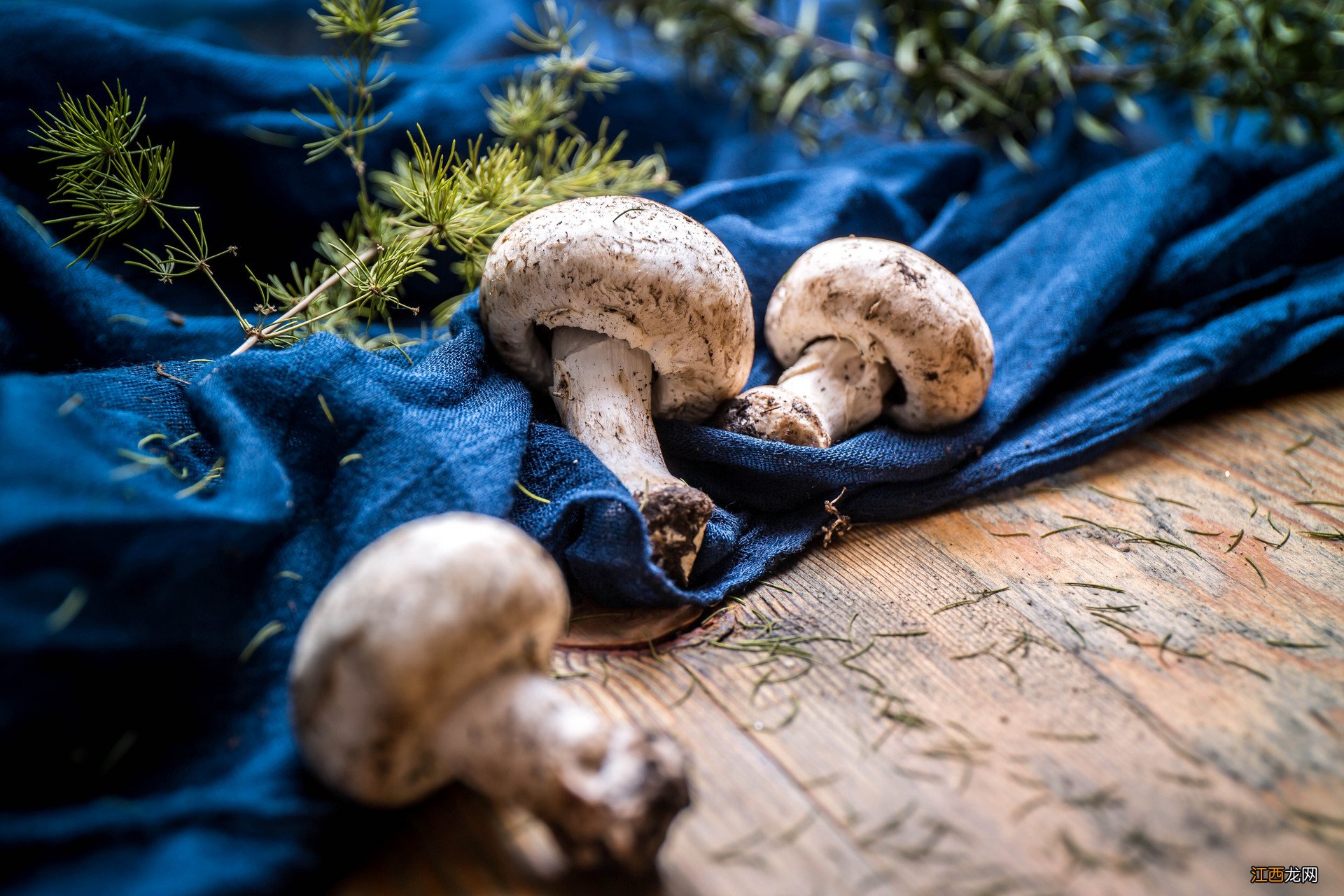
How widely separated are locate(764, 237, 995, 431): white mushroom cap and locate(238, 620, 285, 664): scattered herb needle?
3.51 feet

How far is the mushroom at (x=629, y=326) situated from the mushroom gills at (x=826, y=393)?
0.17ft

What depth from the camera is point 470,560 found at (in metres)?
0.99

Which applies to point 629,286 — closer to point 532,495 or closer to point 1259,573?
point 532,495

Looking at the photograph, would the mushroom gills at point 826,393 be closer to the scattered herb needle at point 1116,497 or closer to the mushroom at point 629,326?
the mushroom at point 629,326

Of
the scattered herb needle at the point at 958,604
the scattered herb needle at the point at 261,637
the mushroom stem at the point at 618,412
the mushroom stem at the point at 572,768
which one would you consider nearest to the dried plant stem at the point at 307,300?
the mushroom stem at the point at 618,412

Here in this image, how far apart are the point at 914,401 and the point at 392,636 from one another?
3.69ft

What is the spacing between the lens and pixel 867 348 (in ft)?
5.64

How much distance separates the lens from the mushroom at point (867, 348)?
1.64 metres

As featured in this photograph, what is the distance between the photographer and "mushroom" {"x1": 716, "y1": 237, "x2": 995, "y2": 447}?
164 cm

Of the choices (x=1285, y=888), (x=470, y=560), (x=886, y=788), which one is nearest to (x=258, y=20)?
(x=470, y=560)

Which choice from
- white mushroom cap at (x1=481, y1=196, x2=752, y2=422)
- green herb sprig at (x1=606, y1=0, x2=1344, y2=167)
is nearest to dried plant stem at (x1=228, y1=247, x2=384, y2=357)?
white mushroom cap at (x1=481, y1=196, x2=752, y2=422)

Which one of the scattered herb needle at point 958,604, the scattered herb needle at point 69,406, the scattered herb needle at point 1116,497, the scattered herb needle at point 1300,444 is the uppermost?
the scattered herb needle at point 69,406

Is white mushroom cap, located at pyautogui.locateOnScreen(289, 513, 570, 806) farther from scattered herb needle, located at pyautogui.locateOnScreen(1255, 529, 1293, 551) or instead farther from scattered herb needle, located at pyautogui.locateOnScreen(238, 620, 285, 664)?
scattered herb needle, located at pyautogui.locateOnScreen(1255, 529, 1293, 551)

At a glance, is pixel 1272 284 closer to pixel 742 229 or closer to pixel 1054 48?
pixel 1054 48
